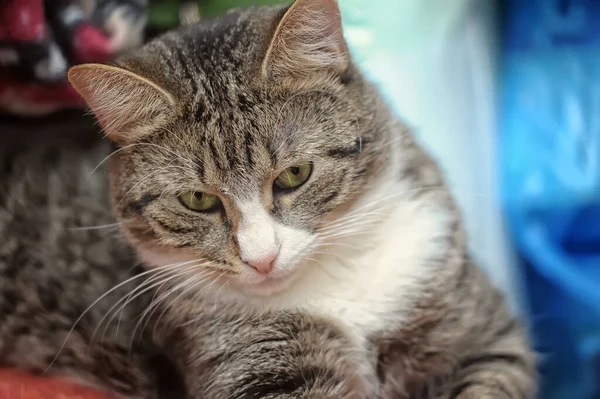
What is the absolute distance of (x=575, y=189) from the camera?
1607mm

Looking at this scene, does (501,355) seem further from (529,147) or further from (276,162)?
(529,147)

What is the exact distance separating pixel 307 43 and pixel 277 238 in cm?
30

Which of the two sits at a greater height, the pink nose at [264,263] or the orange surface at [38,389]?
the pink nose at [264,263]

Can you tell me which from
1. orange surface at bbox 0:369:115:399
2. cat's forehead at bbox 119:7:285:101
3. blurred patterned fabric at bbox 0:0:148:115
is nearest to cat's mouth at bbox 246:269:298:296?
cat's forehead at bbox 119:7:285:101

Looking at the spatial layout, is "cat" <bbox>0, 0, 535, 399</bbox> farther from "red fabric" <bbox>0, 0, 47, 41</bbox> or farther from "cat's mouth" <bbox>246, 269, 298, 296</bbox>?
"red fabric" <bbox>0, 0, 47, 41</bbox>

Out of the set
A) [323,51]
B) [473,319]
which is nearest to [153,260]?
[323,51]

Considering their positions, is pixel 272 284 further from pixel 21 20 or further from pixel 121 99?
pixel 21 20

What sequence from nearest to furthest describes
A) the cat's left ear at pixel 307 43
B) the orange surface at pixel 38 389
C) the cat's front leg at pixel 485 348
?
1. the cat's left ear at pixel 307 43
2. the cat's front leg at pixel 485 348
3. the orange surface at pixel 38 389

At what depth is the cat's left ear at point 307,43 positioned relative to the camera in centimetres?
95

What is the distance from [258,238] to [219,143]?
0.16m

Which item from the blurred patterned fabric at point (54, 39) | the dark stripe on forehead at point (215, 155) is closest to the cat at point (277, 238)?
the dark stripe on forehead at point (215, 155)

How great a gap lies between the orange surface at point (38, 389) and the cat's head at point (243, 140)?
1.41ft

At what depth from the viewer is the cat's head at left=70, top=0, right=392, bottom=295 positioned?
977mm

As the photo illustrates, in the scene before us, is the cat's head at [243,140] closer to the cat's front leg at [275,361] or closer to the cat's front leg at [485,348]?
the cat's front leg at [275,361]
